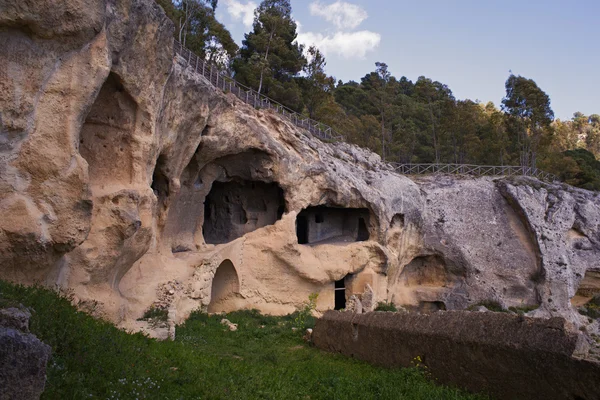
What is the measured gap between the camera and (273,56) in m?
28.8

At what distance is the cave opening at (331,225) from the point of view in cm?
1984

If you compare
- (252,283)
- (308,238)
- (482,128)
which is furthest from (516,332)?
(482,128)

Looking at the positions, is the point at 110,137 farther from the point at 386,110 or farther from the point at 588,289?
the point at 386,110

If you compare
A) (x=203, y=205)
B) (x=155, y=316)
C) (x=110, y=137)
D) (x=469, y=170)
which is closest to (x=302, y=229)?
(x=203, y=205)

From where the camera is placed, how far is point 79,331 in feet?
19.3

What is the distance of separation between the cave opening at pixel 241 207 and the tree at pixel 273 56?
932cm

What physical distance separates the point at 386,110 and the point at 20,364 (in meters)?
38.4

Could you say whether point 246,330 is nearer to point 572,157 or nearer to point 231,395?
point 231,395

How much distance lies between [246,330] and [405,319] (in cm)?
548

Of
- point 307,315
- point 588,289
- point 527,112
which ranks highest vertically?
point 527,112

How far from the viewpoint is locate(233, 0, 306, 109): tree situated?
89.9ft

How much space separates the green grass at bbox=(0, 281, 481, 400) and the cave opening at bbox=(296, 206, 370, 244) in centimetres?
920

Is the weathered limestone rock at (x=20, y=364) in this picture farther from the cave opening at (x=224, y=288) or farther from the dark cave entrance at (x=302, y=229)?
the dark cave entrance at (x=302, y=229)

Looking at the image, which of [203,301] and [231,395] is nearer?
[231,395]
